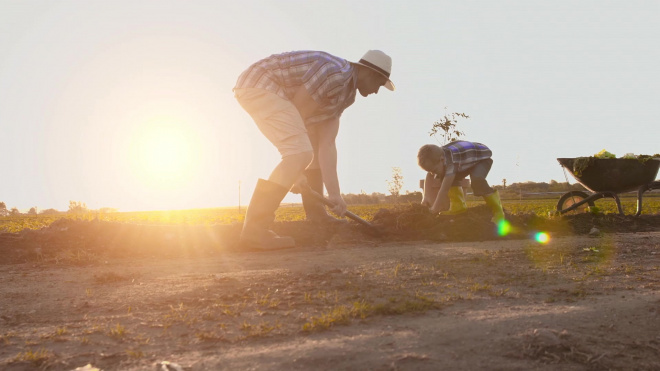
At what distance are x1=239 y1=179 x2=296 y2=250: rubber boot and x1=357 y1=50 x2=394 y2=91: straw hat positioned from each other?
1533 millimetres

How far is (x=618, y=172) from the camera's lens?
9.05 m

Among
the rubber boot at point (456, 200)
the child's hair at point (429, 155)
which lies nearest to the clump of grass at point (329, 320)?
the child's hair at point (429, 155)

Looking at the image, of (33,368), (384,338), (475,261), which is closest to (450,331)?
(384,338)

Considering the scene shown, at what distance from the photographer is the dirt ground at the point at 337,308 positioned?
1.90 meters

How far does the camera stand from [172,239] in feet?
18.8

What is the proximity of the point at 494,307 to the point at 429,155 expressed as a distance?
4.62m

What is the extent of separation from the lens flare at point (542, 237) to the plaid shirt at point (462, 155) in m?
1.30

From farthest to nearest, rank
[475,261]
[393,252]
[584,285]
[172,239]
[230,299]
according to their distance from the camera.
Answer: [172,239]
[393,252]
[475,261]
[584,285]
[230,299]

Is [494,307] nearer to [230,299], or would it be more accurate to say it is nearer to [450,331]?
[450,331]

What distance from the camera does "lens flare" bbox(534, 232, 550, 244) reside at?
588 cm

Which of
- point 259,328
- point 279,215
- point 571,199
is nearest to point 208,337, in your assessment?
point 259,328

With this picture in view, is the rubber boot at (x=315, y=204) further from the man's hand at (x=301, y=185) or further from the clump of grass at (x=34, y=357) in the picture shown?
the clump of grass at (x=34, y=357)

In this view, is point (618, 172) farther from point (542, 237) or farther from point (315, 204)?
Result: point (315, 204)

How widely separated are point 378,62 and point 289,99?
979 mm
